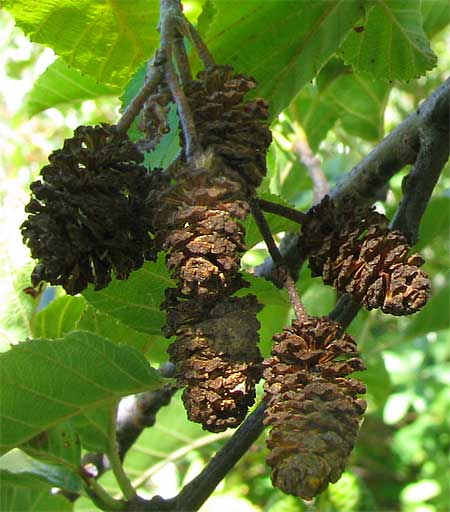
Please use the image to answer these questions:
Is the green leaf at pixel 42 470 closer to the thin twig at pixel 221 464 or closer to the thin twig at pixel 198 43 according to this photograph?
the thin twig at pixel 221 464

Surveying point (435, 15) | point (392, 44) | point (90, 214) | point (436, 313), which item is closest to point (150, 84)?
point (90, 214)

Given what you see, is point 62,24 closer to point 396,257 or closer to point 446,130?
point 446,130

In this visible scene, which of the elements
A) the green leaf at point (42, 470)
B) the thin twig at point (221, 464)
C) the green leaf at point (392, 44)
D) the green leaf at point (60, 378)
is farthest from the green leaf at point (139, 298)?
the green leaf at point (392, 44)

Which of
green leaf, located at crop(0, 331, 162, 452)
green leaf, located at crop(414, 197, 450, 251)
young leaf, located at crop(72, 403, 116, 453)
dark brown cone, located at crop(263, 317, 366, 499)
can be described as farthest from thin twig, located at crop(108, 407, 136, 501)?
green leaf, located at crop(414, 197, 450, 251)

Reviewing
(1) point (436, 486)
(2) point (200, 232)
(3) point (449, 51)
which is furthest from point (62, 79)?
(3) point (449, 51)

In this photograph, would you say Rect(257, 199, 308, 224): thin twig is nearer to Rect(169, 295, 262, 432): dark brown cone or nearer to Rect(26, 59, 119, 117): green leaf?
Rect(169, 295, 262, 432): dark brown cone

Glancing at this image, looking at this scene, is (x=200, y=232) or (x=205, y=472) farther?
(x=205, y=472)

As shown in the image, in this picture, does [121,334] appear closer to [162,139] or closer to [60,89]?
[162,139]
